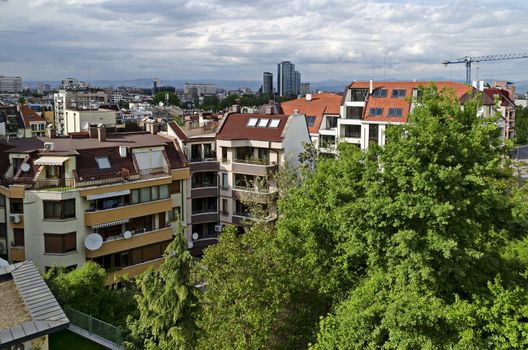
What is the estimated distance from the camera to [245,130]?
159ft

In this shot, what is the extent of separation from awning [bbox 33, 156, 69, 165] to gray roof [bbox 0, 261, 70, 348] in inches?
665

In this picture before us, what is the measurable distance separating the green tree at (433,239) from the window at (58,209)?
21.5 meters

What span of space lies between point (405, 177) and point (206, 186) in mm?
29182

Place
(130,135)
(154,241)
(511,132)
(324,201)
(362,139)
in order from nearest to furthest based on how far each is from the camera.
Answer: (324,201), (154,241), (130,135), (362,139), (511,132)

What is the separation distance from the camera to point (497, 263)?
800 inches

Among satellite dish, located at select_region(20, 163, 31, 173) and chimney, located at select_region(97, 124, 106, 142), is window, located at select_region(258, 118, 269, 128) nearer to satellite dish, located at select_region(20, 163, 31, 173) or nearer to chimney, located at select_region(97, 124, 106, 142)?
chimney, located at select_region(97, 124, 106, 142)

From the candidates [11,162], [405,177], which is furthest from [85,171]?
[405,177]

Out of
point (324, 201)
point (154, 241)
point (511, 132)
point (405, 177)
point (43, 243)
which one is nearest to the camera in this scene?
point (405, 177)

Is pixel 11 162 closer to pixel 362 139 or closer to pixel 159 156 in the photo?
pixel 159 156

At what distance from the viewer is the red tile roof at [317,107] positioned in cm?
6962

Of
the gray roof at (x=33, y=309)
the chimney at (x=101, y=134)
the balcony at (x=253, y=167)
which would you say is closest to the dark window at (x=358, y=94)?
the balcony at (x=253, y=167)

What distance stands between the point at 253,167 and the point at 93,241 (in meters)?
15.0

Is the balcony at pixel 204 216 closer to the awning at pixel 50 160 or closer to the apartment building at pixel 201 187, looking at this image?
the apartment building at pixel 201 187

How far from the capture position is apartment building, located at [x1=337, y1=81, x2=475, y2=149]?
6328 cm
